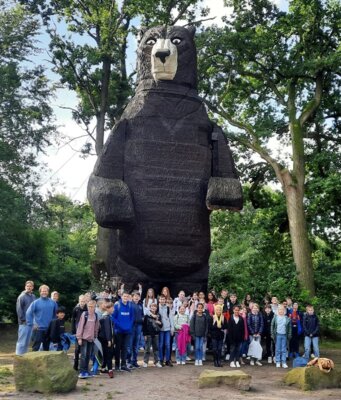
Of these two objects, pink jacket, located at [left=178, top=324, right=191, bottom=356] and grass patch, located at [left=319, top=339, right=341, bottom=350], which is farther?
grass patch, located at [left=319, top=339, right=341, bottom=350]

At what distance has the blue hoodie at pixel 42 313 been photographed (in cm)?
748

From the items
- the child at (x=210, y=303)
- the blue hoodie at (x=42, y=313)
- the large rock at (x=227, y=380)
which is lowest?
the large rock at (x=227, y=380)

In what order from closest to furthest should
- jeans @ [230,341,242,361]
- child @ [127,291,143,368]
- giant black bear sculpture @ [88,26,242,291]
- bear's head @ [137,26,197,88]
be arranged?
child @ [127,291,143,368] < jeans @ [230,341,242,361] < giant black bear sculpture @ [88,26,242,291] < bear's head @ [137,26,197,88]

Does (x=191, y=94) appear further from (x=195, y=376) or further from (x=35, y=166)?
(x=35, y=166)

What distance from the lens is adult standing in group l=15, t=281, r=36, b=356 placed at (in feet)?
25.5

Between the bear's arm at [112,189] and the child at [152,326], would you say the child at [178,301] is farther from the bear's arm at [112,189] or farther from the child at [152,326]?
the bear's arm at [112,189]

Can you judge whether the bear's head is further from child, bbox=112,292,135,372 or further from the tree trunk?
the tree trunk

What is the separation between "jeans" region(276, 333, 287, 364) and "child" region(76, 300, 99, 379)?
349 cm

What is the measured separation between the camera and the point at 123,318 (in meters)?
7.71

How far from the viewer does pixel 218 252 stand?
17.8 metres

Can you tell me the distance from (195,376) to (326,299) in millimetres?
9881

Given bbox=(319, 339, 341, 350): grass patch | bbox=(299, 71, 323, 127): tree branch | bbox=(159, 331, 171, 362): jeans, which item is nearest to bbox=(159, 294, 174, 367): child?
bbox=(159, 331, 171, 362): jeans

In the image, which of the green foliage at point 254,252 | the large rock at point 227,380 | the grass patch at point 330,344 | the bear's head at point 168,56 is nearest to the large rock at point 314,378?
the large rock at point 227,380

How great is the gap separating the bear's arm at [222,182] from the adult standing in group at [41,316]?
145 inches
